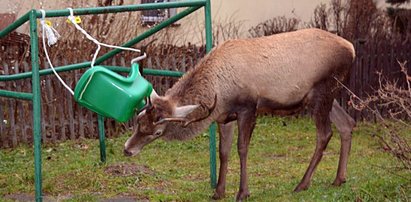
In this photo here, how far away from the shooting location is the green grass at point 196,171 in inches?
315

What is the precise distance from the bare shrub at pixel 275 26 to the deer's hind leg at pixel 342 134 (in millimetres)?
7880

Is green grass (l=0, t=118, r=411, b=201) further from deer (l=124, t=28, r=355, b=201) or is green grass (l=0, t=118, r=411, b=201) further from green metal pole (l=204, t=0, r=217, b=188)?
deer (l=124, t=28, r=355, b=201)

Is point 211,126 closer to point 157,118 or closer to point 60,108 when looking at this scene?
point 157,118

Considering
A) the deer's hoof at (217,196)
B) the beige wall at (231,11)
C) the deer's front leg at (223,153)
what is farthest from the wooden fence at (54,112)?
the deer's hoof at (217,196)

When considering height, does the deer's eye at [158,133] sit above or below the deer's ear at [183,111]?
below

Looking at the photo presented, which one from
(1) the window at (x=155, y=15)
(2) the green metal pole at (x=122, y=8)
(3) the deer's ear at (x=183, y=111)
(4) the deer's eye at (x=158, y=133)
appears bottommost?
(1) the window at (x=155, y=15)

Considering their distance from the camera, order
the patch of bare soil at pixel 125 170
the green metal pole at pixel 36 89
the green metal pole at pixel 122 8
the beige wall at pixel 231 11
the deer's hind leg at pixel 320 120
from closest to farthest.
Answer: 1. the green metal pole at pixel 36 89
2. the green metal pole at pixel 122 8
3. the deer's hind leg at pixel 320 120
4. the patch of bare soil at pixel 125 170
5. the beige wall at pixel 231 11

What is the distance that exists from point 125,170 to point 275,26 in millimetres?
9315

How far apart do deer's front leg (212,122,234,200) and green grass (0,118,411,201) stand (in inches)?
4.2

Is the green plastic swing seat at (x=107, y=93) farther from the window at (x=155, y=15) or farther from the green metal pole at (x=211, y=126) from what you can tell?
the window at (x=155, y=15)

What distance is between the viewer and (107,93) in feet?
23.5

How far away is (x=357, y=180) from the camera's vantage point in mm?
8430

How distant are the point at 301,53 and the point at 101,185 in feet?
8.62

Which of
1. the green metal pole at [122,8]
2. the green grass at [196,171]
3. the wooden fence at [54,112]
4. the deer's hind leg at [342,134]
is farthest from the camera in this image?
the wooden fence at [54,112]
